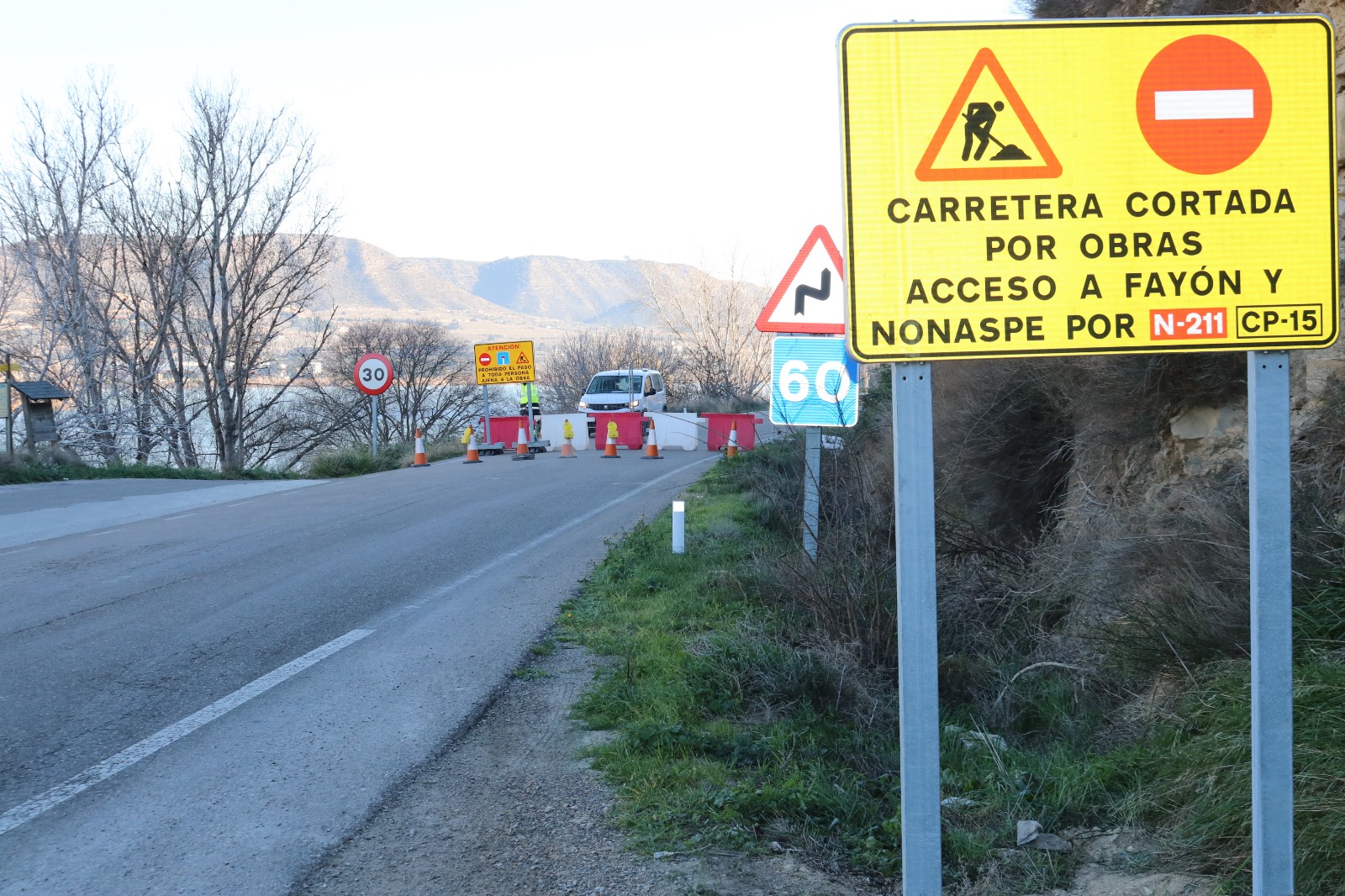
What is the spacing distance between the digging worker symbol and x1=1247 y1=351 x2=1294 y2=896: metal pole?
2.93ft

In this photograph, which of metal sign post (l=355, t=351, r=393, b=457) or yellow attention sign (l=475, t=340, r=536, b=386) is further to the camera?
yellow attention sign (l=475, t=340, r=536, b=386)

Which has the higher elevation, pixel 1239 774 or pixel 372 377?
pixel 372 377

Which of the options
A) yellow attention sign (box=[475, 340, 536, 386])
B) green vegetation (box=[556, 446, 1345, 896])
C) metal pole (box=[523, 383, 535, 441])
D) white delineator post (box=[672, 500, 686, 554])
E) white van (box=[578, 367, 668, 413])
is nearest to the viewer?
green vegetation (box=[556, 446, 1345, 896])

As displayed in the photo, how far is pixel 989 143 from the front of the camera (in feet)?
8.89

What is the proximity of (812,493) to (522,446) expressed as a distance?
18.9 m

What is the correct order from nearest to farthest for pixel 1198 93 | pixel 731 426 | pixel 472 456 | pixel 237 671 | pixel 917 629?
pixel 917 629
pixel 1198 93
pixel 237 671
pixel 731 426
pixel 472 456

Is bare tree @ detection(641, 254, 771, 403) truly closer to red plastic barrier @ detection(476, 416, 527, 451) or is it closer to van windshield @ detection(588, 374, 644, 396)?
van windshield @ detection(588, 374, 644, 396)

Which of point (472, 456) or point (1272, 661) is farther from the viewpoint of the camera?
point (472, 456)

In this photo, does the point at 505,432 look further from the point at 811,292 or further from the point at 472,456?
the point at 811,292

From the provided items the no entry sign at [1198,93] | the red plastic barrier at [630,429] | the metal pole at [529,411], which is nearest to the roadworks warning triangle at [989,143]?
the no entry sign at [1198,93]

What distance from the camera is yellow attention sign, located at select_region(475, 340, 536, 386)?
1158 inches

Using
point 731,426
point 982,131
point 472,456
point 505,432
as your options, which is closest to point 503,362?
point 505,432

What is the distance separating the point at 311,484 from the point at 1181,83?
60.3 ft

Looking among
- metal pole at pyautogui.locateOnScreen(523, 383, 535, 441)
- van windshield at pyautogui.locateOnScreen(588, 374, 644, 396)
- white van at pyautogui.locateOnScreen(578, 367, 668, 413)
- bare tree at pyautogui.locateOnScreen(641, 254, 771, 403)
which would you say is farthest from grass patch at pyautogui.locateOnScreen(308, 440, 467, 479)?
bare tree at pyautogui.locateOnScreen(641, 254, 771, 403)
